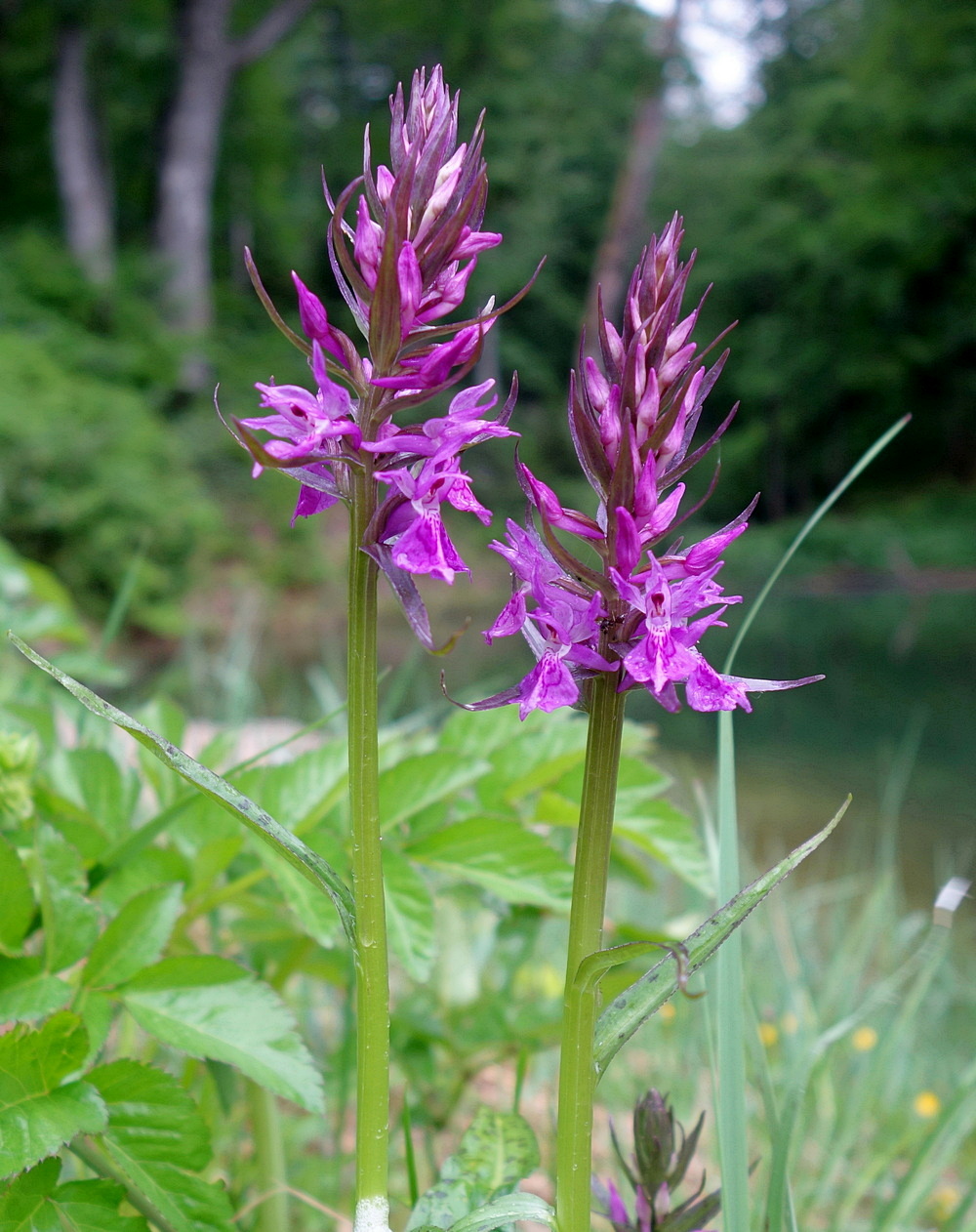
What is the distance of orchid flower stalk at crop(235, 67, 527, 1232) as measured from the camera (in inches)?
24.8

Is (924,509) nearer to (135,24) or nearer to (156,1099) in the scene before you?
(135,24)

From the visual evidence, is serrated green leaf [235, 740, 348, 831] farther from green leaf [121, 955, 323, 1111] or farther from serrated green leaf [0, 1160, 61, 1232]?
serrated green leaf [0, 1160, 61, 1232]

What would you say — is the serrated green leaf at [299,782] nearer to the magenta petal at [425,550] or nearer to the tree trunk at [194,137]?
the magenta petal at [425,550]

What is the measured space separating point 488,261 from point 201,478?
13.1 metres

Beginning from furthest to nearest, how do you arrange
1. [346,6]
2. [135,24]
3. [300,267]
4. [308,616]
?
1. [300,267]
2. [346,6]
3. [135,24]
4. [308,616]

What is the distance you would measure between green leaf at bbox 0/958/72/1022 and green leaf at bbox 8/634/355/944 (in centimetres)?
35

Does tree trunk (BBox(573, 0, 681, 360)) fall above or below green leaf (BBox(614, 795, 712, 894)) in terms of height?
above

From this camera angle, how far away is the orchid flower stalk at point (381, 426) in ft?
2.06

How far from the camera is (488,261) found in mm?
24828

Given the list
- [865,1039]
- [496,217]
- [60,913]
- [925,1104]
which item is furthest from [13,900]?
[496,217]

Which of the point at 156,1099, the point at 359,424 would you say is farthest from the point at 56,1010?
the point at 359,424

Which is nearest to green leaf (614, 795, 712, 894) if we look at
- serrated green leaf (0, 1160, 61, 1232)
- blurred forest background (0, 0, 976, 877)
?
serrated green leaf (0, 1160, 61, 1232)

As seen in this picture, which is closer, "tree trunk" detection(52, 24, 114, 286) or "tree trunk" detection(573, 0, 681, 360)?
"tree trunk" detection(52, 24, 114, 286)

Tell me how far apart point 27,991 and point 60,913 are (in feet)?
0.25
